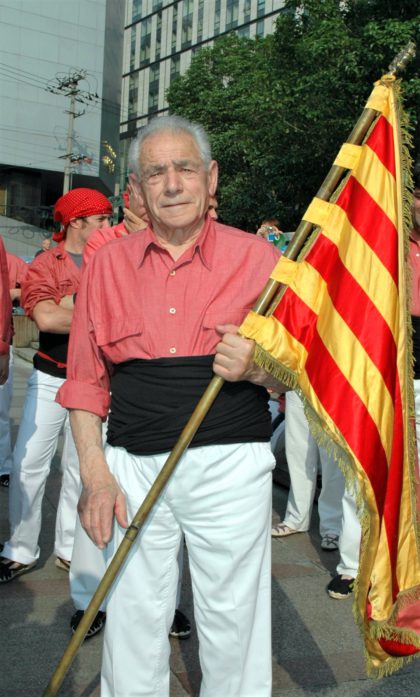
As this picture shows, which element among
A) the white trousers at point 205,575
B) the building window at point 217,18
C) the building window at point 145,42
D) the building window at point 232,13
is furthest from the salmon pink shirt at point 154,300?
the building window at point 145,42

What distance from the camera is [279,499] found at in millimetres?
6164

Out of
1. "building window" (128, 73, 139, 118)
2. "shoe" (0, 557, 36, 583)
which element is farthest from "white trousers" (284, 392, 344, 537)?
"building window" (128, 73, 139, 118)

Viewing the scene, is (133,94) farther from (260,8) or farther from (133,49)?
(260,8)

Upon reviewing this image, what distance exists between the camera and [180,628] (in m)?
3.64

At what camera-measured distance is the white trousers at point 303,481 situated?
199 inches

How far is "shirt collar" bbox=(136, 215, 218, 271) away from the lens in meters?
2.50

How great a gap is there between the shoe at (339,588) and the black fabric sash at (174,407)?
198 cm

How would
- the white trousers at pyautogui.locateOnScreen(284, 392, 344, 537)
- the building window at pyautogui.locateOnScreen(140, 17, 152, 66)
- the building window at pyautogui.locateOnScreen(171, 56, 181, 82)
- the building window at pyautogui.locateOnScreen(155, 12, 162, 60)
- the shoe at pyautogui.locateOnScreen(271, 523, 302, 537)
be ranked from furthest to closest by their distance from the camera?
the building window at pyautogui.locateOnScreen(140, 17, 152, 66), the building window at pyautogui.locateOnScreen(155, 12, 162, 60), the building window at pyautogui.locateOnScreen(171, 56, 181, 82), the shoe at pyautogui.locateOnScreen(271, 523, 302, 537), the white trousers at pyautogui.locateOnScreen(284, 392, 344, 537)

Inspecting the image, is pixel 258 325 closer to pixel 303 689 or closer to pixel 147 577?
pixel 147 577

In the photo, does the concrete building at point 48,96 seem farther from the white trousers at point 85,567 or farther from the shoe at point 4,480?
the white trousers at point 85,567

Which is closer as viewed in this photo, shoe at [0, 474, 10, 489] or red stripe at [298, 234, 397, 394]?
red stripe at [298, 234, 397, 394]

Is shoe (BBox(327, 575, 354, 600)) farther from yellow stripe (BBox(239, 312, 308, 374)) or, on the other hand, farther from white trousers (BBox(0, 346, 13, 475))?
white trousers (BBox(0, 346, 13, 475))

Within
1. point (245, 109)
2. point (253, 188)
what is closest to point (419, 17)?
point (245, 109)

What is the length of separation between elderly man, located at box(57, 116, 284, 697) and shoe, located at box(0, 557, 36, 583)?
6.07 ft
